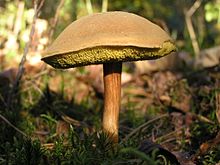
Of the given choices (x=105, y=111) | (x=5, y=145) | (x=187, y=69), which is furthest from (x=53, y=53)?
(x=187, y=69)

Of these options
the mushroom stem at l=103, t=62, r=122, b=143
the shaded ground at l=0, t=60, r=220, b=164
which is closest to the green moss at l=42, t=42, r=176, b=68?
the mushroom stem at l=103, t=62, r=122, b=143

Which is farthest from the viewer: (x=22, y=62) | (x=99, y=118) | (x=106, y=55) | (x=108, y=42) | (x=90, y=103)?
(x=90, y=103)

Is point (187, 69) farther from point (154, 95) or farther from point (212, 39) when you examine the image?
point (212, 39)

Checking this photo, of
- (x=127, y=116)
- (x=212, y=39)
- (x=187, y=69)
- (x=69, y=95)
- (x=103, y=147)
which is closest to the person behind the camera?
(x=103, y=147)

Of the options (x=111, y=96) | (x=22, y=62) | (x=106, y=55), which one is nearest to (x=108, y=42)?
(x=106, y=55)

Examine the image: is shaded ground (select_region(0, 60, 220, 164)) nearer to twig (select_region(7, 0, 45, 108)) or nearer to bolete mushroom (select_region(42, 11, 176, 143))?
twig (select_region(7, 0, 45, 108))

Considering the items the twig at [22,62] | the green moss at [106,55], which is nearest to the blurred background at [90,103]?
the twig at [22,62]

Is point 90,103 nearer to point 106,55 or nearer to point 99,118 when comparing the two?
point 99,118
